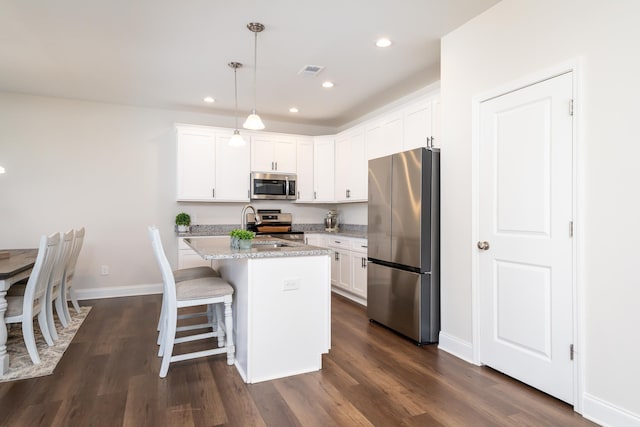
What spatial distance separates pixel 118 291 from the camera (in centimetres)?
506

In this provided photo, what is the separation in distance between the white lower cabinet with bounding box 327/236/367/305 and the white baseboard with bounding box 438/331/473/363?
136cm

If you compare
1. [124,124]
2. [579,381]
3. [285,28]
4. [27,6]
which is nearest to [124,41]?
[27,6]

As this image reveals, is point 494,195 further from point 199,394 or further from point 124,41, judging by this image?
point 124,41

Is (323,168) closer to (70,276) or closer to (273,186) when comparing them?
(273,186)

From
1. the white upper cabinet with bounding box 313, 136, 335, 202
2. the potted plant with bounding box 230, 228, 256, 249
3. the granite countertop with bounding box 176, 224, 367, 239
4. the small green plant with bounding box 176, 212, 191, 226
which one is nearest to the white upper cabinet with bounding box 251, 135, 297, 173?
the white upper cabinet with bounding box 313, 136, 335, 202

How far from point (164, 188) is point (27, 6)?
9.30 feet

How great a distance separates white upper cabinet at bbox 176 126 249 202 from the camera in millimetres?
5039

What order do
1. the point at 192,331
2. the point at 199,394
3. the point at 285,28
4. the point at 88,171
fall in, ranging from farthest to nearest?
the point at 88,171 < the point at 192,331 < the point at 285,28 < the point at 199,394

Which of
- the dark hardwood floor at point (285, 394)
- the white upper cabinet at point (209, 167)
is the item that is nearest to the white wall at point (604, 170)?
the dark hardwood floor at point (285, 394)

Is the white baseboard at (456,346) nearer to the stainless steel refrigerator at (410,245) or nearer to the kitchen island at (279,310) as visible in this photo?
the stainless steel refrigerator at (410,245)

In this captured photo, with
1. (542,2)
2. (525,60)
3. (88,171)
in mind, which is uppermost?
(542,2)

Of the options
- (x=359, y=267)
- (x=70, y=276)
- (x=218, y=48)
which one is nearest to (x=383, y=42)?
(x=218, y=48)

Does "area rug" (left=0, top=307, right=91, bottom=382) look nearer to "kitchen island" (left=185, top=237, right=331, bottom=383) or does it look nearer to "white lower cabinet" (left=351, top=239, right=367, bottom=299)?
"kitchen island" (left=185, top=237, right=331, bottom=383)

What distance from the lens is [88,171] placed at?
4957 mm
